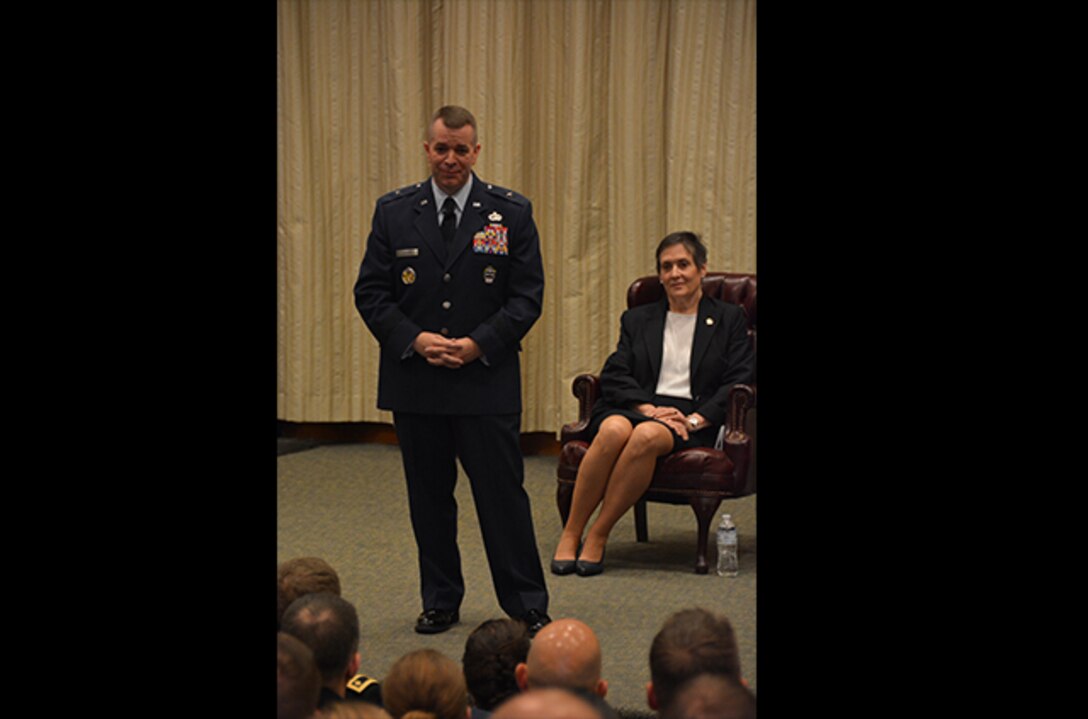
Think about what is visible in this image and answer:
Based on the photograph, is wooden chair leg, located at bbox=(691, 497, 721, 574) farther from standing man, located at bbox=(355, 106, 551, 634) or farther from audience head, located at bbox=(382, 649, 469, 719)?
audience head, located at bbox=(382, 649, 469, 719)

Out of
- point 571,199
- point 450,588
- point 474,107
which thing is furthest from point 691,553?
point 474,107

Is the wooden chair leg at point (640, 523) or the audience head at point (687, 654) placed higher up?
the audience head at point (687, 654)

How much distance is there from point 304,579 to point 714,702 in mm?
1403

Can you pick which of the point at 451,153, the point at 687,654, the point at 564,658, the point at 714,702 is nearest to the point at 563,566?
the point at 451,153

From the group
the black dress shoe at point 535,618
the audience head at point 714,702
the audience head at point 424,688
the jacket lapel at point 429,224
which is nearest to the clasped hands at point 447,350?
the jacket lapel at point 429,224

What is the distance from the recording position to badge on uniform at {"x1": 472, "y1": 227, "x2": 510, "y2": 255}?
12.1ft

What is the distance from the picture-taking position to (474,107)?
23.1 feet

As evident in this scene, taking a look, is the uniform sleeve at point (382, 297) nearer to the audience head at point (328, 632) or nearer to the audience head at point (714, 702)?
the audience head at point (328, 632)

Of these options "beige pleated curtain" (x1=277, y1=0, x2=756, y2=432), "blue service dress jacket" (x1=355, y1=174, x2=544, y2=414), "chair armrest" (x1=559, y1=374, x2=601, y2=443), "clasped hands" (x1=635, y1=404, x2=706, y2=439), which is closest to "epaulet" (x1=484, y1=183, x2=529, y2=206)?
"blue service dress jacket" (x1=355, y1=174, x2=544, y2=414)

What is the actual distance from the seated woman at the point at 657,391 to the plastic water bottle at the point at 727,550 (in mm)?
328

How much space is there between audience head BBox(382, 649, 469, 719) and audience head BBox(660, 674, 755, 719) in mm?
557

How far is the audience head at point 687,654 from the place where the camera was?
201 cm

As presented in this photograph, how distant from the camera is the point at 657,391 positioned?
5.07m
